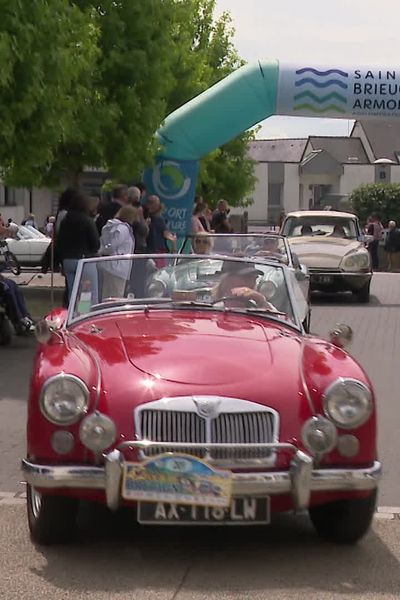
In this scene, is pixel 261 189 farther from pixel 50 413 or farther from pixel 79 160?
pixel 50 413

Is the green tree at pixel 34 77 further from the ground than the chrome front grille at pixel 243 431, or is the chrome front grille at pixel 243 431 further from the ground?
the green tree at pixel 34 77

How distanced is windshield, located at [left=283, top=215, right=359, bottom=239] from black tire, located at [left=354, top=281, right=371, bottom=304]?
4.21ft

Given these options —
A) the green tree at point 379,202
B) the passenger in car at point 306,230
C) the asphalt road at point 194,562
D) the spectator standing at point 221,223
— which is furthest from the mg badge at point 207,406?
the green tree at point 379,202

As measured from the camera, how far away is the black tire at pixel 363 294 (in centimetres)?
1903

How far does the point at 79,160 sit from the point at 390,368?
8.45 m

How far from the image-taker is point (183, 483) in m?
4.85

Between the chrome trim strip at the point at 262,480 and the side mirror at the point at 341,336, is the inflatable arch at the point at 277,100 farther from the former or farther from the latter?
the chrome trim strip at the point at 262,480

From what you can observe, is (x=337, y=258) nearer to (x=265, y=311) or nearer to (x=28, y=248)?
(x=28, y=248)

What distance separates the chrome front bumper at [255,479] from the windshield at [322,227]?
15.1 m

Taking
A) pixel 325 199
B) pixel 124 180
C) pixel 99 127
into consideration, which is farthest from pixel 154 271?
pixel 325 199

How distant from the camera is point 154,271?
6.70 m

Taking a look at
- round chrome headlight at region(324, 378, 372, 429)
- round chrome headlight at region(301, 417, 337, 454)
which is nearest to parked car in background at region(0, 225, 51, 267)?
round chrome headlight at region(324, 378, 372, 429)

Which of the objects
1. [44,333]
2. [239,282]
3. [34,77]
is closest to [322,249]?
[34,77]

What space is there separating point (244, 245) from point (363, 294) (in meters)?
7.00
